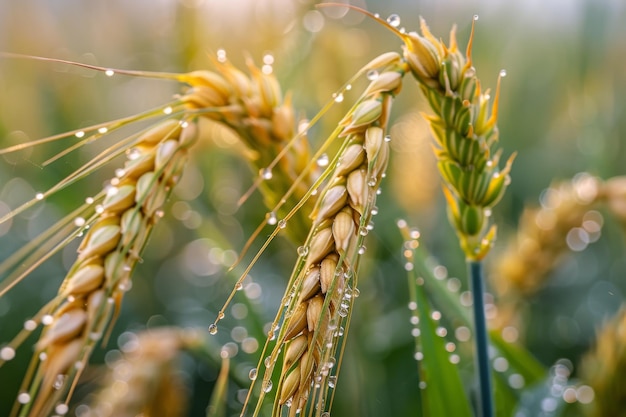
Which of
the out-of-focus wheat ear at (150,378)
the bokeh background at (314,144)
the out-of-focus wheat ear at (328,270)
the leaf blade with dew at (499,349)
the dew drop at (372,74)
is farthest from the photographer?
the bokeh background at (314,144)

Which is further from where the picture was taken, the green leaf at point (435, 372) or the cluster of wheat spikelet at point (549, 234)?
the cluster of wheat spikelet at point (549, 234)

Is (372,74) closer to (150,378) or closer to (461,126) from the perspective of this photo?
(461,126)

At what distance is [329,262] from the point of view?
409 millimetres

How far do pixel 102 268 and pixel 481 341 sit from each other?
33cm

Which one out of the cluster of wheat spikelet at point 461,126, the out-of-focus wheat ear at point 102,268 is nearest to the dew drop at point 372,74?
the cluster of wheat spikelet at point 461,126

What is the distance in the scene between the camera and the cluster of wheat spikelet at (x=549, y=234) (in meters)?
0.87

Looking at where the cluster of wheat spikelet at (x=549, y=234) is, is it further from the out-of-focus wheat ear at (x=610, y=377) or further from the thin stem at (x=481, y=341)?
the thin stem at (x=481, y=341)

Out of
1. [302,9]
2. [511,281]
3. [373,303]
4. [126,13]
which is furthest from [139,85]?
[511,281]

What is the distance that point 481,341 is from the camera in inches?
22.9

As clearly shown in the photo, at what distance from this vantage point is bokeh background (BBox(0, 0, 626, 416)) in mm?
1102

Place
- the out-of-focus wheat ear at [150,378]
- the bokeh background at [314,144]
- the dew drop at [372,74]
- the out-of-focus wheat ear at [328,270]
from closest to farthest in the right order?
the out-of-focus wheat ear at [328,270] < the dew drop at [372,74] < the out-of-focus wheat ear at [150,378] < the bokeh background at [314,144]

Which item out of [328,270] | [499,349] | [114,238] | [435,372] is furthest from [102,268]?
[499,349]

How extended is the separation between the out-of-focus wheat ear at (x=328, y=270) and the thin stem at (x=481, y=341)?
18 centimetres

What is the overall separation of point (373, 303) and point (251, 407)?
0.43 meters
